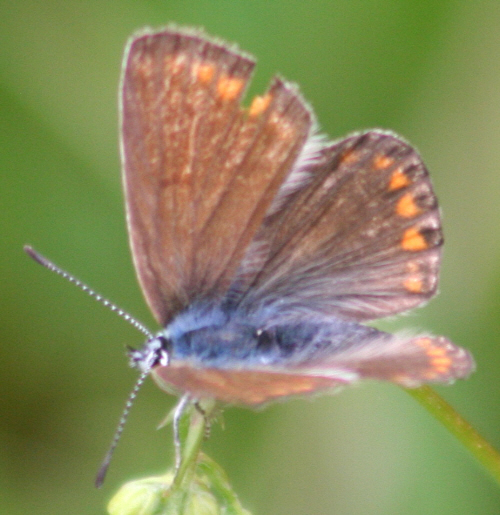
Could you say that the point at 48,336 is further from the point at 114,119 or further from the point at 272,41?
the point at 272,41

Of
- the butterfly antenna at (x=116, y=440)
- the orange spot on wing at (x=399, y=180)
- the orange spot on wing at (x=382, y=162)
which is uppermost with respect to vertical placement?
the orange spot on wing at (x=382, y=162)

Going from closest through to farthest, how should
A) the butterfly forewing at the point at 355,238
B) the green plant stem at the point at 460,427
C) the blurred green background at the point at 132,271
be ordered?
the green plant stem at the point at 460,427, the butterfly forewing at the point at 355,238, the blurred green background at the point at 132,271

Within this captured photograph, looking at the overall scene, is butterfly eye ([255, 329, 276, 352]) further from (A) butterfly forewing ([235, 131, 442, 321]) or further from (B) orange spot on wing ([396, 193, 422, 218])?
(B) orange spot on wing ([396, 193, 422, 218])

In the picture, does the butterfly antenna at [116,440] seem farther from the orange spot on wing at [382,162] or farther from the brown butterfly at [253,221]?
the orange spot on wing at [382,162]

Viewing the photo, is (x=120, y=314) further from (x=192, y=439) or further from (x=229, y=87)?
(x=229, y=87)

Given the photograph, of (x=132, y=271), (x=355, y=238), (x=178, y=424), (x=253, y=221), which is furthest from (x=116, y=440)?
(x=132, y=271)

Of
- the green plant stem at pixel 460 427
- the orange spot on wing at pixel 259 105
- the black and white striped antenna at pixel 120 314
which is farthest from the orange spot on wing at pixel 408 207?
the black and white striped antenna at pixel 120 314
